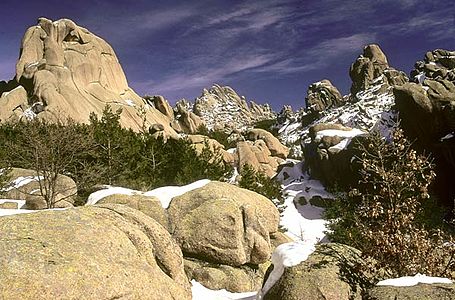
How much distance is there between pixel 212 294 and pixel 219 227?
248 cm

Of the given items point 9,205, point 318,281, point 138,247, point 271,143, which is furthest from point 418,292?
point 271,143

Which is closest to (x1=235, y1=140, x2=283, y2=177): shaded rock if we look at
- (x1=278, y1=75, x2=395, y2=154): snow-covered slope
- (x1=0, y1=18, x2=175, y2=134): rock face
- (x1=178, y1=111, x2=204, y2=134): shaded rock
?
(x1=0, y1=18, x2=175, y2=134): rock face

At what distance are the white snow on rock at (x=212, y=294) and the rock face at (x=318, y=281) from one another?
416 cm

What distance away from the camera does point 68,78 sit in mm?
68188

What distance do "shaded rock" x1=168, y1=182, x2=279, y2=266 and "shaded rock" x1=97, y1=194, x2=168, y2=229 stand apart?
357 millimetres

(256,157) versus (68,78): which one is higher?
(68,78)

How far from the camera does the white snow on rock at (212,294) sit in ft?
45.9

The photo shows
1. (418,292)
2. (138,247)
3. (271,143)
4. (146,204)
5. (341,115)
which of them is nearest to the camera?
(418,292)

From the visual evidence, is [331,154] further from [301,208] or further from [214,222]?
[214,222]

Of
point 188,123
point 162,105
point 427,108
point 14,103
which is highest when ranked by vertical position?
point 14,103

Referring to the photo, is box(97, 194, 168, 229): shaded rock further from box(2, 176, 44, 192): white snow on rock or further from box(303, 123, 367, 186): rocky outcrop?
box(303, 123, 367, 186): rocky outcrop

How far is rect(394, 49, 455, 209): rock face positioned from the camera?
128ft

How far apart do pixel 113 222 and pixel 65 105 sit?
179 feet

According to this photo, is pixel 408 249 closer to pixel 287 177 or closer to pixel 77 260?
pixel 77 260
